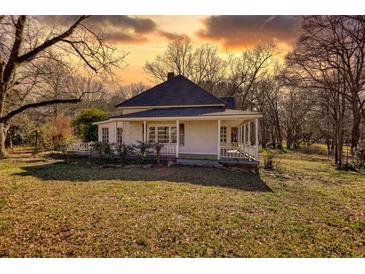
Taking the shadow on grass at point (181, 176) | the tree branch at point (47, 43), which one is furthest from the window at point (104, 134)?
the tree branch at point (47, 43)

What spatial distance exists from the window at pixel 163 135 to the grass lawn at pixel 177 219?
18.5 feet

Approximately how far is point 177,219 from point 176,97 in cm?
1088

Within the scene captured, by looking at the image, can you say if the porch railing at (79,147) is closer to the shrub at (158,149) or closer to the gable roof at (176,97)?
the gable roof at (176,97)

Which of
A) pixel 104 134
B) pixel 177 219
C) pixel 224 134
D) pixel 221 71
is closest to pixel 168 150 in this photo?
pixel 224 134

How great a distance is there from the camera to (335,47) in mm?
12508

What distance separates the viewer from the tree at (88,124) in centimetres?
1734

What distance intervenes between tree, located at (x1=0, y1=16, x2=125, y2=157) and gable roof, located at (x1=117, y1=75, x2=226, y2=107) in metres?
7.54

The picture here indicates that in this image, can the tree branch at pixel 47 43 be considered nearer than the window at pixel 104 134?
Yes

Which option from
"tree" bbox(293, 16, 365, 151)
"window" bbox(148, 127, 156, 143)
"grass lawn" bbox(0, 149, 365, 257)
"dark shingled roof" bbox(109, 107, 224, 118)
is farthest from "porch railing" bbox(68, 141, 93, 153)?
"tree" bbox(293, 16, 365, 151)

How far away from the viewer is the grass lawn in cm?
320

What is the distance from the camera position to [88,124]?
1761 cm

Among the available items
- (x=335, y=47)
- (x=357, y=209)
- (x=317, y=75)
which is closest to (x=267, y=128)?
(x=317, y=75)

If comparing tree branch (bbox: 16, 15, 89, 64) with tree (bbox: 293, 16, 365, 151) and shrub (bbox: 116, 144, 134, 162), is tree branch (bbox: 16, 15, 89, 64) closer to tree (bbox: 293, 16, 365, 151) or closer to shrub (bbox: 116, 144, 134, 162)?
shrub (bbox: 116, 144, 134, 162)
